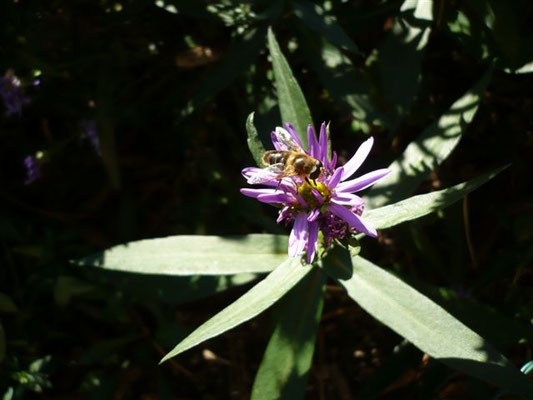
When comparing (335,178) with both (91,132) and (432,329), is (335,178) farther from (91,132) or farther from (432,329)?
(91,132)

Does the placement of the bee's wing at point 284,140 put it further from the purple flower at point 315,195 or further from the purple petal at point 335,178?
the purple petal at point 335,178

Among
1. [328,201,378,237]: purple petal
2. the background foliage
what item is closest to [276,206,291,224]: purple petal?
[328,201,378,237]: purple petal

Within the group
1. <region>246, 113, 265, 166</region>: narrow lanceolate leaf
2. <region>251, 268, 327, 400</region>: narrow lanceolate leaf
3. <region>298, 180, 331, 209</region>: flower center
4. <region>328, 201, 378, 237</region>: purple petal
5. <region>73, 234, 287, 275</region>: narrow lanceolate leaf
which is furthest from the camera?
<region>73, 234, 287, 275</region>: narrow lanceolate leaf

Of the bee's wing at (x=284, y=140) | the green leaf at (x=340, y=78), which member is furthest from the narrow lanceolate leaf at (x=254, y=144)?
the green leaf at (x=340, y=78)

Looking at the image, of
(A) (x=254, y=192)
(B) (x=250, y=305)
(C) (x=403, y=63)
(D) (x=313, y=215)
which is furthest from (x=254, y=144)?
(C) (x=403, y=63)

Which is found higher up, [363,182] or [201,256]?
[363,182]

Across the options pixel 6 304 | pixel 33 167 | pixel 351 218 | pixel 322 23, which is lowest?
pixel 6 304

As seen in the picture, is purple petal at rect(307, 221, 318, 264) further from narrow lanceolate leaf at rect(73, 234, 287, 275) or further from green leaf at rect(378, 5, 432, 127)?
green leaf at rect(378, 5, 432, 127)
